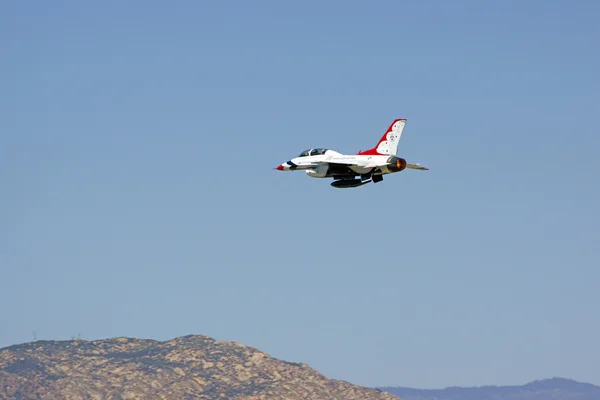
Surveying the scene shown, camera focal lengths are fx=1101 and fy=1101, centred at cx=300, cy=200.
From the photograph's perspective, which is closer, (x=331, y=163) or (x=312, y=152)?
(x=331, y=163)

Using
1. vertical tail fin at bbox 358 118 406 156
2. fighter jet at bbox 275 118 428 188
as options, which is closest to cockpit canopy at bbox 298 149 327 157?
fighter jet at bbox 275 118 428 188

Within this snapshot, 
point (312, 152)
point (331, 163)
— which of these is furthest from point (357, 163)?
point (312, 152)

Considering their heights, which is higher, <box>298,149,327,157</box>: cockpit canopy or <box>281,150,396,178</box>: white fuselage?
<box>298,149,327,157</box>: cockpit canopy

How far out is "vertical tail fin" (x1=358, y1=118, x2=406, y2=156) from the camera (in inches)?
5640

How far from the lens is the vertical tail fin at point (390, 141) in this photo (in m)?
143

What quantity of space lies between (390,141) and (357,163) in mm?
7356

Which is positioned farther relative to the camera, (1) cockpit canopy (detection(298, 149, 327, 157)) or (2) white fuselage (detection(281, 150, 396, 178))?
(1) cockpit canopy (detection(298, 149, 327, 157))

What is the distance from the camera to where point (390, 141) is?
144500mm

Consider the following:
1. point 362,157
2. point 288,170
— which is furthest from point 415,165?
point 288,170

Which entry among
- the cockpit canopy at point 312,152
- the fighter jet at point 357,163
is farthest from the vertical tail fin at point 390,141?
the cockpit canopy at point 312,152

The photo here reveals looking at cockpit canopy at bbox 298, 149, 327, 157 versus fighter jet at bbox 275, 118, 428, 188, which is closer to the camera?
fighter jet at bbox 275, 118, 428, 188

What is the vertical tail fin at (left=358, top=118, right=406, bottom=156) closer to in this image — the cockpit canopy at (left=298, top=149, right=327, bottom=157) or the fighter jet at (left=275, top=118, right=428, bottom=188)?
the fighter jet at (left=275, top=118, right=428, bottom=188)

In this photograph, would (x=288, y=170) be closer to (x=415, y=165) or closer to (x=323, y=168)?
(x=323, y=168)

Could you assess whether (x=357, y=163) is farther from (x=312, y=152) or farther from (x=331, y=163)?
(x=312, y=152)
